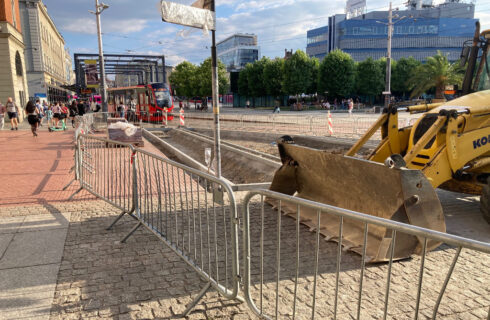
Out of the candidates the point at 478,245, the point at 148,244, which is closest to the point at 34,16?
the point at 148,244

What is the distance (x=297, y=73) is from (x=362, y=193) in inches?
2198

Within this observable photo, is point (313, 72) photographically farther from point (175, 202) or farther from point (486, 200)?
point (175, 202)

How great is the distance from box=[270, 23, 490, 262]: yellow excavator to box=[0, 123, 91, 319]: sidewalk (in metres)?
3.57

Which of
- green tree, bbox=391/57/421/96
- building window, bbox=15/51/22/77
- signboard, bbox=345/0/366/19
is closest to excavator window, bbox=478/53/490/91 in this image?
building window, bbox=15/51/22/77

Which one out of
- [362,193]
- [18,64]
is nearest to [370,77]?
[18,64]

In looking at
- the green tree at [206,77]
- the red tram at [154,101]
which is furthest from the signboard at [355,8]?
the red tram at [154,101]

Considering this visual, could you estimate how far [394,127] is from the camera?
6.26 m

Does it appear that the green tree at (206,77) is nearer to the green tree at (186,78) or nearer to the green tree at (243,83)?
the green tree at (186,78)

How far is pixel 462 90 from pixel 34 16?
60.8 metres

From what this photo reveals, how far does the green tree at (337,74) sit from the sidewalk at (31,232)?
5246cm

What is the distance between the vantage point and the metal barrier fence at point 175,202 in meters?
3.54

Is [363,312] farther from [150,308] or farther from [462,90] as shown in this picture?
[462,90]

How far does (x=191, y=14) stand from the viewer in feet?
20.2

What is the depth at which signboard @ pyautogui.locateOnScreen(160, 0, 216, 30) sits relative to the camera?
566 cm
